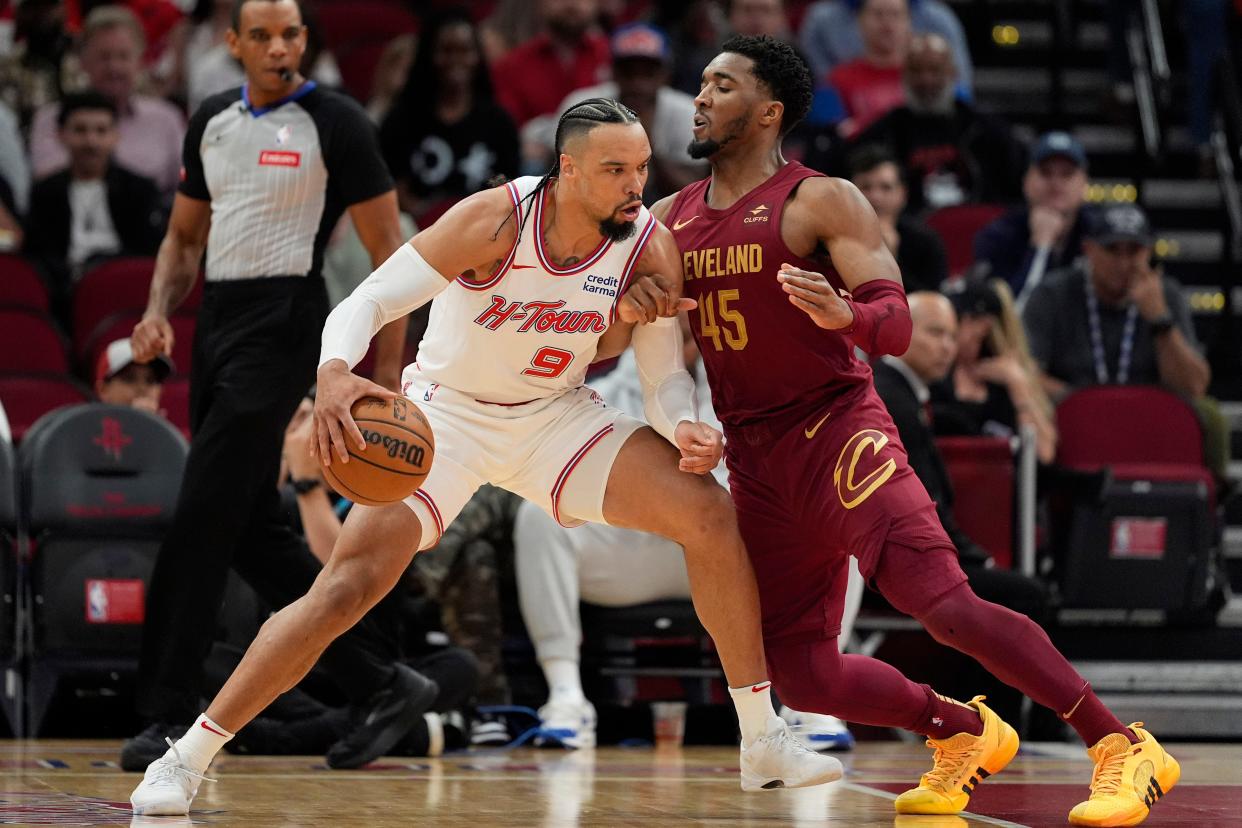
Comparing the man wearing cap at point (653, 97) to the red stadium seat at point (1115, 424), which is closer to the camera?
the red stadium seat at point (1115, 424)

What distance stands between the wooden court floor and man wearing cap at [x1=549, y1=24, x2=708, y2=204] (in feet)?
11.8

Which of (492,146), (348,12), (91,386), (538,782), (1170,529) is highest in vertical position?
(348,12)

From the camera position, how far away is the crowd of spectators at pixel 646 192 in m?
7.41

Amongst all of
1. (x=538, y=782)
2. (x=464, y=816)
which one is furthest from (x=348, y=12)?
(x=464, y=816)

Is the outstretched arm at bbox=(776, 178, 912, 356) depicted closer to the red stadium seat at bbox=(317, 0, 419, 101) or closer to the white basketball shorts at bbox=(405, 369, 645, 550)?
the white basketball shorts at bbox=(405, 369, 645, 550)

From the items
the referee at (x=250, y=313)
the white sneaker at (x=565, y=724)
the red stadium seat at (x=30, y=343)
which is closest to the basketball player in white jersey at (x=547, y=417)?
the referee at (x=250, y=313)

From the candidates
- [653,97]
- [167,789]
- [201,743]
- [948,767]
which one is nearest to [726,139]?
[948,767]

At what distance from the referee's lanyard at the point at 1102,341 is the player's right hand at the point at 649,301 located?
4.56 m

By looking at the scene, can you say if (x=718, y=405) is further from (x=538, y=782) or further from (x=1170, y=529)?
(x=1170, y=529)

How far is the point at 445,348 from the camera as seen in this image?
5.04m

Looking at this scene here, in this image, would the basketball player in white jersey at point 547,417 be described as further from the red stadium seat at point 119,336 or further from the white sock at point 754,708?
the red stadium seat at point 119,336

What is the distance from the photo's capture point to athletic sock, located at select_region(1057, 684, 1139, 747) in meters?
4.87

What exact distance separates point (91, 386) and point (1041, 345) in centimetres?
429

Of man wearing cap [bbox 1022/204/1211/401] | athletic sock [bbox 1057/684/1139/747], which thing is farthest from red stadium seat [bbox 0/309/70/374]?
athletic sock [bbox 1057/684/1139/747]
